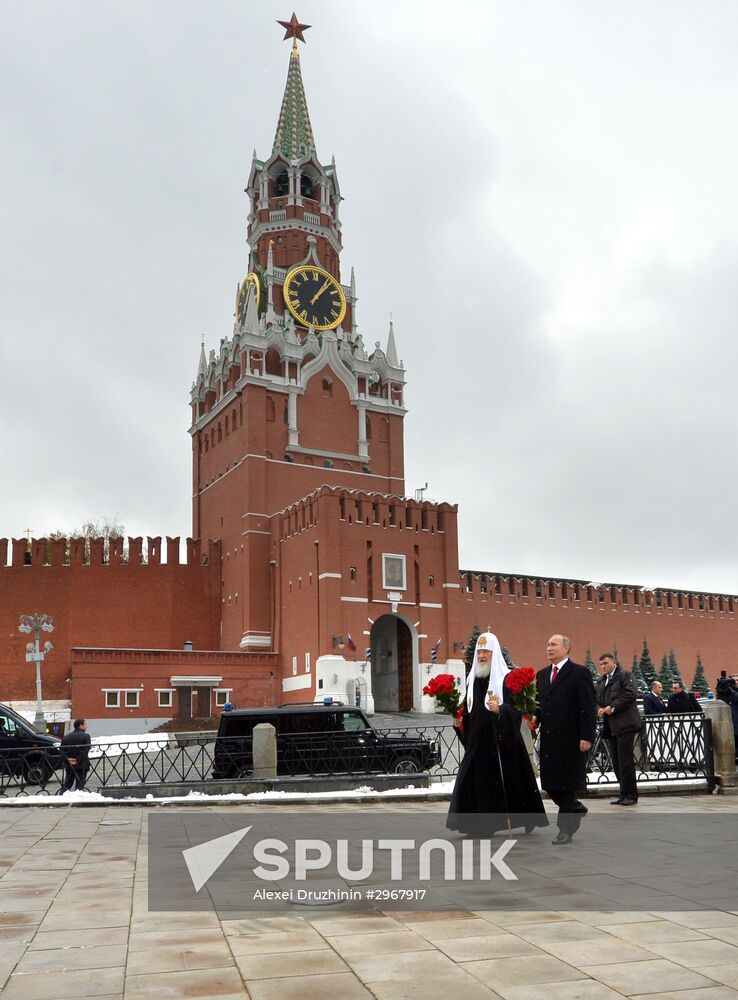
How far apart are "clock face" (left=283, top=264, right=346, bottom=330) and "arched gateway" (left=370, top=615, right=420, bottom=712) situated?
15342 mm

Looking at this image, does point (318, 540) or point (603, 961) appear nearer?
point (603, 961)

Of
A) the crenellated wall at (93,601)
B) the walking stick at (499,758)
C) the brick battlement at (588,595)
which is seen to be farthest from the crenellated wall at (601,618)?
the walking stick at (499,758)

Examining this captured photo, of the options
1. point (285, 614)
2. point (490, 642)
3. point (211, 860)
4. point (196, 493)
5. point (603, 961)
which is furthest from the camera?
point (196, 493)

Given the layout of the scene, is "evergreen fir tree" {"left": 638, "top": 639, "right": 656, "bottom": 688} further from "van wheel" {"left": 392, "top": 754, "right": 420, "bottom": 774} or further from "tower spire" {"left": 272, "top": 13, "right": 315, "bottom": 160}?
"van wheel" {"left": 392, "top": 754, "right": 420, "bottom": 774}

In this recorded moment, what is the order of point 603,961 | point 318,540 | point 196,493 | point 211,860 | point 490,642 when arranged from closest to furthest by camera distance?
1. point 603,961
2. point 211,860
3. point 490,642
4. point 318,540
5. point 196,493

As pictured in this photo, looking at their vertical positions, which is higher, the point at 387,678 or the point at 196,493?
the point at 196,493

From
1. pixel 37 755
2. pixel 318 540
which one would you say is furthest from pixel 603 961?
pixel 318 540

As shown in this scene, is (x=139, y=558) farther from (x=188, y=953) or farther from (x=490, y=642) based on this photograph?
(x=188, y=953)

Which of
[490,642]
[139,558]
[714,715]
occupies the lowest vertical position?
[714,715]

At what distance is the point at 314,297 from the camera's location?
4819 centimetres

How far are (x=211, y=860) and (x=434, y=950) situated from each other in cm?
286

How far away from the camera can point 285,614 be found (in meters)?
40.1

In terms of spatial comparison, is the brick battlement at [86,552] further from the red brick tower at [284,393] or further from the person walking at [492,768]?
the person walking at [492,768]

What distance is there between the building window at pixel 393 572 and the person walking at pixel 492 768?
31183 millimetres
